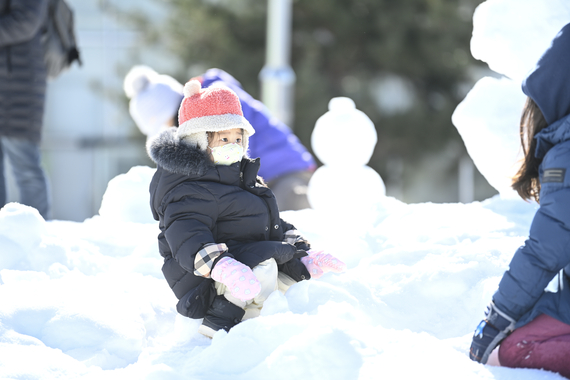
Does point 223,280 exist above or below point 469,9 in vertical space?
below

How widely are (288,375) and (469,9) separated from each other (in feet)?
33.0

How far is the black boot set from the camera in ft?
6.36

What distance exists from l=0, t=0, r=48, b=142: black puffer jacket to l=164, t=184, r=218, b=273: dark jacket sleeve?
1766 millimetres

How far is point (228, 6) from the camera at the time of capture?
10492 mm

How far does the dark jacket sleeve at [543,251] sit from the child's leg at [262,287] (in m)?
0.72

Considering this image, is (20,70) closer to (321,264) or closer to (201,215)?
(201,215)

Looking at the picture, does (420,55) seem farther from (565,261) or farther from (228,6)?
(565,261)

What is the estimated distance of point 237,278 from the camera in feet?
5.79

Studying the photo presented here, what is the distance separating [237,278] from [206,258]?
0.11 m

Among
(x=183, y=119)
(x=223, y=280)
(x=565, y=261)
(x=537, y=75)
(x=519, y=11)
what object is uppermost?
(x=519, y=11)

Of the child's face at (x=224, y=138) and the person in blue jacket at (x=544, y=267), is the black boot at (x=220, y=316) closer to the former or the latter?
the child's face at (x=224, y=138)

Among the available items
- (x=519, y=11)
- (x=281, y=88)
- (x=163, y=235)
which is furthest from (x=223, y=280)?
(x=281, y=88)

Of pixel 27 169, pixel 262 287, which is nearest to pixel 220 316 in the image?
pixel 262 287

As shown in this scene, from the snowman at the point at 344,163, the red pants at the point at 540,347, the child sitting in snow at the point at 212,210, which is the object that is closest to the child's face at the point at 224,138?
the child sitting in snow at the point at 212,210
